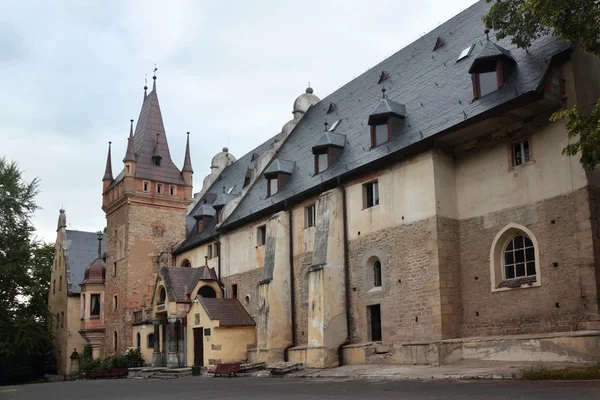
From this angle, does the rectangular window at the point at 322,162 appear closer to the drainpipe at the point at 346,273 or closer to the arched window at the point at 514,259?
the drainpipe at the point at 346,273

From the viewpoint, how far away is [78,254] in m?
52.3

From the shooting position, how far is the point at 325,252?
2512 cm

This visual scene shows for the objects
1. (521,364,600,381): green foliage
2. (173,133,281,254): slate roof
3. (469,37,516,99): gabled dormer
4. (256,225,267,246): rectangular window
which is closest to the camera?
(521,364,600,381): green foliage

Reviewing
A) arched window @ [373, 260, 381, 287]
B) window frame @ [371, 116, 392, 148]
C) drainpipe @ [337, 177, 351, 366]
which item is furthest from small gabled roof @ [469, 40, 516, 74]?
arched window @ [373, 260, 381, 287]

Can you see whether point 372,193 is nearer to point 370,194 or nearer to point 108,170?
point 370,194

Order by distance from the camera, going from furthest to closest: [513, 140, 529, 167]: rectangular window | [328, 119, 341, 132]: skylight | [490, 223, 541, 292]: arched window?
[328, 119, 341, 132]: skylight → [513, 140, 529, 167]: rectangular window → [490, 223, 541, 292]: arched window

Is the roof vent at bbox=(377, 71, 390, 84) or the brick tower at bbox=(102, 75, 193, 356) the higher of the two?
the roof vent at bbox=(377, 71, 390, 84)

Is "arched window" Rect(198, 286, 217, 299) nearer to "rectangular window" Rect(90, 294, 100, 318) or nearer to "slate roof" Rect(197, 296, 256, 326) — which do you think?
"slate roof" Rect(197, 296, 256, 326)

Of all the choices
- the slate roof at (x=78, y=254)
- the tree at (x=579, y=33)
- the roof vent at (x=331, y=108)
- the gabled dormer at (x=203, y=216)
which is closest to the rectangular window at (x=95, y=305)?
the slate roof at (x=78, y=254)

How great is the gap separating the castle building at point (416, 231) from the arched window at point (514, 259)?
0.06 m

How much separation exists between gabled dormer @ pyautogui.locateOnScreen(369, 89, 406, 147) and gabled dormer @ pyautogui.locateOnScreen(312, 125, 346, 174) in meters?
2.78

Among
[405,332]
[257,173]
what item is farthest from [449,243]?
[257,173]

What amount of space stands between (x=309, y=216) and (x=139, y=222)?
52.3 feet

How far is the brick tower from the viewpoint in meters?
40.1
